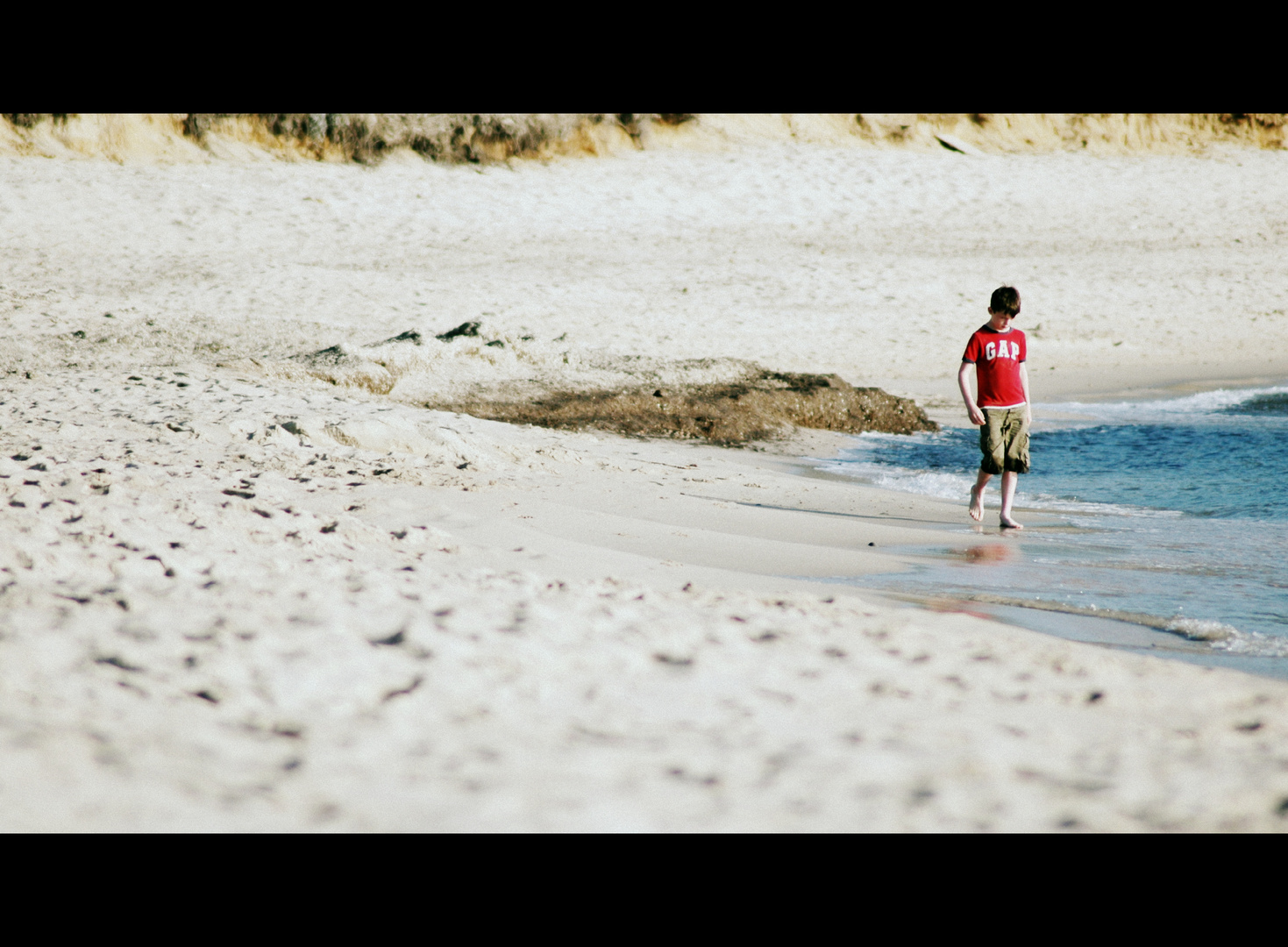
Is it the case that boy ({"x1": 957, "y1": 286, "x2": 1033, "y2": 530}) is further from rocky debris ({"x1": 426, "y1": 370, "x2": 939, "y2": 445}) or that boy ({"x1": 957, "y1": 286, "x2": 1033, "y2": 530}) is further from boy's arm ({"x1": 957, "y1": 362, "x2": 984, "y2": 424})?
rocky debris ({"x1": 426, "y1": 370, "x2": 939, "y2": 445})

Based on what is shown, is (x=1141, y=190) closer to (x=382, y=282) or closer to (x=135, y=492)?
(x=382, y=282)

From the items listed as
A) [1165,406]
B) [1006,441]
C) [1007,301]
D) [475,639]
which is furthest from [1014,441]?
[1165,406]

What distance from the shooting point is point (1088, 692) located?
275cm

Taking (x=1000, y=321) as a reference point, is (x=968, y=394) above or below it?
below

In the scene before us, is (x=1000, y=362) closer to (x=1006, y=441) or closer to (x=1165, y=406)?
(x=1006, y=441)

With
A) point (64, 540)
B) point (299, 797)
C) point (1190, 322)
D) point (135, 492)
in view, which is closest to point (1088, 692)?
point (299, 797)

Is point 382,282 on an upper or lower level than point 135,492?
upper

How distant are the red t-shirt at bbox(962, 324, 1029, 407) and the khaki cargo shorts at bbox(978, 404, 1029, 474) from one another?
63mm

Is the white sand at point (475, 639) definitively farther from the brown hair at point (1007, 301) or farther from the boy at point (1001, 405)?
the brown hair at point (1007, 301)

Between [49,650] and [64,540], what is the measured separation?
98 centimetres

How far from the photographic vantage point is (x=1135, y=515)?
20.2 ft

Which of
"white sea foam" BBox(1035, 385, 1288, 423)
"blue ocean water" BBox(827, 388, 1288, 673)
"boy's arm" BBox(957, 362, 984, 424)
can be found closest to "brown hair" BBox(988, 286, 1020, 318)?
"boy's arm" BBox(957, 362, 984, 424)

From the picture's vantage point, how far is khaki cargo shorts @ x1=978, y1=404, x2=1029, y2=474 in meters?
5.69

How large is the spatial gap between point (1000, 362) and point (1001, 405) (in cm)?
25
